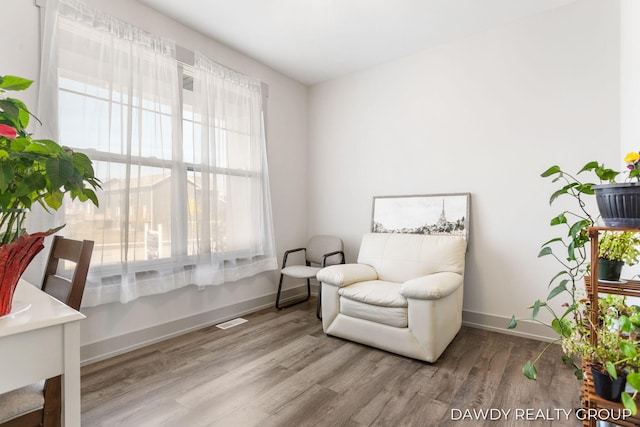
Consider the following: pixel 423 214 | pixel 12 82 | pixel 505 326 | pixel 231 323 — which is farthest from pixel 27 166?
pixel 505 326

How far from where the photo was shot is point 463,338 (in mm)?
2641

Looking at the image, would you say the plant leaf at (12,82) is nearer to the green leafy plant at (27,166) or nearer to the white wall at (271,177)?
the green leafy plant at (27,166)

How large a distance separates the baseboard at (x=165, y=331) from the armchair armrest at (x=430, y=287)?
1.80 metres

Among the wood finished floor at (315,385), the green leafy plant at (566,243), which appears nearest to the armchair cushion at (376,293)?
the wood finished floor at (315,385)

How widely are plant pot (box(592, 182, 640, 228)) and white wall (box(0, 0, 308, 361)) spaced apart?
2897mm

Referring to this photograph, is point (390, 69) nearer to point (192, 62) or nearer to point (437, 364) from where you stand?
point (192, 62)

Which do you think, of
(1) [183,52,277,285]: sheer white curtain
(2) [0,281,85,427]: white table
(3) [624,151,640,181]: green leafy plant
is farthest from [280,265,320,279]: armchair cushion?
(3) [624,151,640,181]: green leafy plant

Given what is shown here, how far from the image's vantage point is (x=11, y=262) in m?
0.89

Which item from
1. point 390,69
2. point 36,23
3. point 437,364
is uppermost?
Answer: point 390,69

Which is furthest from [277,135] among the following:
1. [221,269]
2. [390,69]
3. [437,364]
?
[437,364]

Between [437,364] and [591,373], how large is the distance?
123 centimetres

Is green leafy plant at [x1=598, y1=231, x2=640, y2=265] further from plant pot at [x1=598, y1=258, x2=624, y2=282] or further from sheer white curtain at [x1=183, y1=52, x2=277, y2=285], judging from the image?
sheer white curtain at [x1=183, y1=52, x2=277, y2=285]

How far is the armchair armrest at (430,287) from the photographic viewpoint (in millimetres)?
2080

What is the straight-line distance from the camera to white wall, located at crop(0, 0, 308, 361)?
1958 mm
